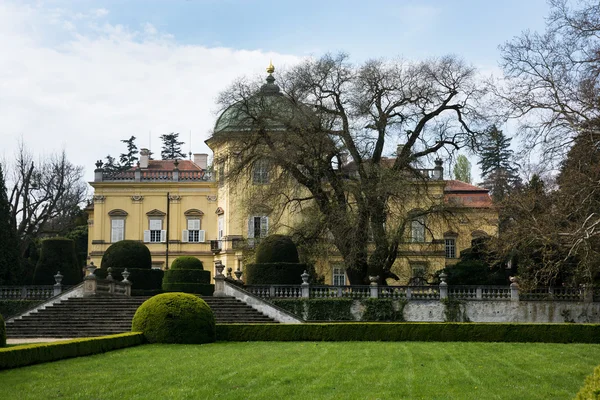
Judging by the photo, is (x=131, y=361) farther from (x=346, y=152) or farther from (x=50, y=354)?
(x=346, y=152)

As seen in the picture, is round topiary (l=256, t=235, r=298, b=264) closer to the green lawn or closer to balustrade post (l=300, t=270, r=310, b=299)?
balustrade post (l=300, t=270, r=310, b=299)

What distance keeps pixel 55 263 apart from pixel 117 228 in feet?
52.6

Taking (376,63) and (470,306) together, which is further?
(376,63)

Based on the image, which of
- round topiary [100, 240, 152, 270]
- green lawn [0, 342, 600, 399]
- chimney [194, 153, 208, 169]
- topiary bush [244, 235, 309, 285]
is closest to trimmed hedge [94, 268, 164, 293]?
round topiary [100, 240, 152, 270]

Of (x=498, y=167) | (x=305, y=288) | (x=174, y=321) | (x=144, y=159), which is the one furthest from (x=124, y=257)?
(x=498, y=167)

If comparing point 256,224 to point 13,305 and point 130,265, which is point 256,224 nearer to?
point 130,265

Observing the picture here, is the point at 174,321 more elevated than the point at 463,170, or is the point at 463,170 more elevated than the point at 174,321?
the point at 463,170

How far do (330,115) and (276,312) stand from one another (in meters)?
10.0

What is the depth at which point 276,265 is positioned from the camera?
33.2 meters

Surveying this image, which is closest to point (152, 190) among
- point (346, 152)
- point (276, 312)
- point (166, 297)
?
point (346, 152)

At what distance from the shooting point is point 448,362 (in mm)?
16250

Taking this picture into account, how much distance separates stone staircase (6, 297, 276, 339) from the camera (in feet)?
89.7

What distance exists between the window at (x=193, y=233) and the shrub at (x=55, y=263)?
15.7 m

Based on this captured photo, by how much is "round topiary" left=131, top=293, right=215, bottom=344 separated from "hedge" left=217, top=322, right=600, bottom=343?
3.91 ft
